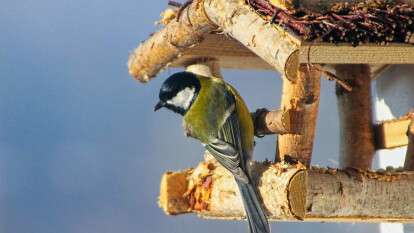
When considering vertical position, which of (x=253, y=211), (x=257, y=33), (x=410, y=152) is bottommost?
(x=253, y=211)

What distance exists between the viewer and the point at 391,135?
1.60m

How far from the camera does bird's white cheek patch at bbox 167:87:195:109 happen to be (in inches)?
55.6

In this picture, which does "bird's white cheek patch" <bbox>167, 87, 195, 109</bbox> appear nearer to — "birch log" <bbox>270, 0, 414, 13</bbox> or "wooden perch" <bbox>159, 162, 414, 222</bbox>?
"wooden perch" <bbox>159, 162, 414, 222</bbox>

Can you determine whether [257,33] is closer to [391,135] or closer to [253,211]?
[253,211]

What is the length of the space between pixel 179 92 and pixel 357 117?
0.36 metres

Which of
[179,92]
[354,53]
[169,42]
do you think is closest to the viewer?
[354,53]

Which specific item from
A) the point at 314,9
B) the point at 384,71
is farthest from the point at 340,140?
the point at 314,9

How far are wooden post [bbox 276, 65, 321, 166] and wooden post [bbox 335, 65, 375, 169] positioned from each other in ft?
0.77

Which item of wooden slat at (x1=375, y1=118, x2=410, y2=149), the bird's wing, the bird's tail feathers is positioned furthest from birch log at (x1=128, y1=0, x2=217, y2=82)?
wooden slat at (x1=375, y1=118, x2=410, y2=149)

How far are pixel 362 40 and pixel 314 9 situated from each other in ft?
0.25

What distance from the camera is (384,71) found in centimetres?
180

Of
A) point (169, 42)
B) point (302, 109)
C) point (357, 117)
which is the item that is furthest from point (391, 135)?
point (169, 42)

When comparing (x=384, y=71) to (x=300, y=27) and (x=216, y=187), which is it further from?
(x=300, y=27)

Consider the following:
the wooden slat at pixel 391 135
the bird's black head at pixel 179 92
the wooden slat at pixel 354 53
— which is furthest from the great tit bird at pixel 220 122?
the wooden slat at pixel 391 135
